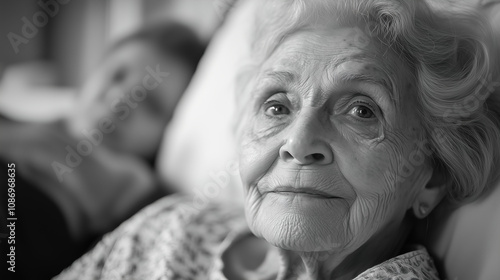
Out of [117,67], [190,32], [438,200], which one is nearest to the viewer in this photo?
[438,200]

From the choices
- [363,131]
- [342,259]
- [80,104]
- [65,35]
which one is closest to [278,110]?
[363,131]

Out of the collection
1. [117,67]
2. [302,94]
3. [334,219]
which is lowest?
[334,219]

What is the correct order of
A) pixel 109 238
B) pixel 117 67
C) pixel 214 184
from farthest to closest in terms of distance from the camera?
pixel 117 67 < pixel 214 184 < pixel 109 238

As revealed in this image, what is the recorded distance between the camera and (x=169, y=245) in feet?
4.33

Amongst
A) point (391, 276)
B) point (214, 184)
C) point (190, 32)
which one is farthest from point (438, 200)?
point (190, 32)

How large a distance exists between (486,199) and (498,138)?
0.12 m

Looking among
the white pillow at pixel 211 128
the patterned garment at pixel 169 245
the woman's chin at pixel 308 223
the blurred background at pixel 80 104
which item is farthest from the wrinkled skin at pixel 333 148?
the blurred background at pixel 80 104

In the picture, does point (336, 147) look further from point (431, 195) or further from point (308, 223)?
point (431, 195)

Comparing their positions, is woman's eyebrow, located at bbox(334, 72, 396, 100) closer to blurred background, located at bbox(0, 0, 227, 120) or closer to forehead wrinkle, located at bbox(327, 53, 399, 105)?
forehead wrinkle, located at bbox(327, 53, 399, 105)

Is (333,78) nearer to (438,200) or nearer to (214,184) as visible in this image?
(438,200)

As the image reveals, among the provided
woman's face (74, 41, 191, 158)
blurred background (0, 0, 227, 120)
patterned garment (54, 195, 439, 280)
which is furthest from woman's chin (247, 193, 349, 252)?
blurred background (0, 0, 227, 120)

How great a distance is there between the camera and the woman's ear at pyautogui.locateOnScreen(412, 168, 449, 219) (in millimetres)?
1095

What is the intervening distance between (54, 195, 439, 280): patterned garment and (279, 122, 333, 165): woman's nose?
1.25 feet

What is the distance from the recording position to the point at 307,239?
969mm
